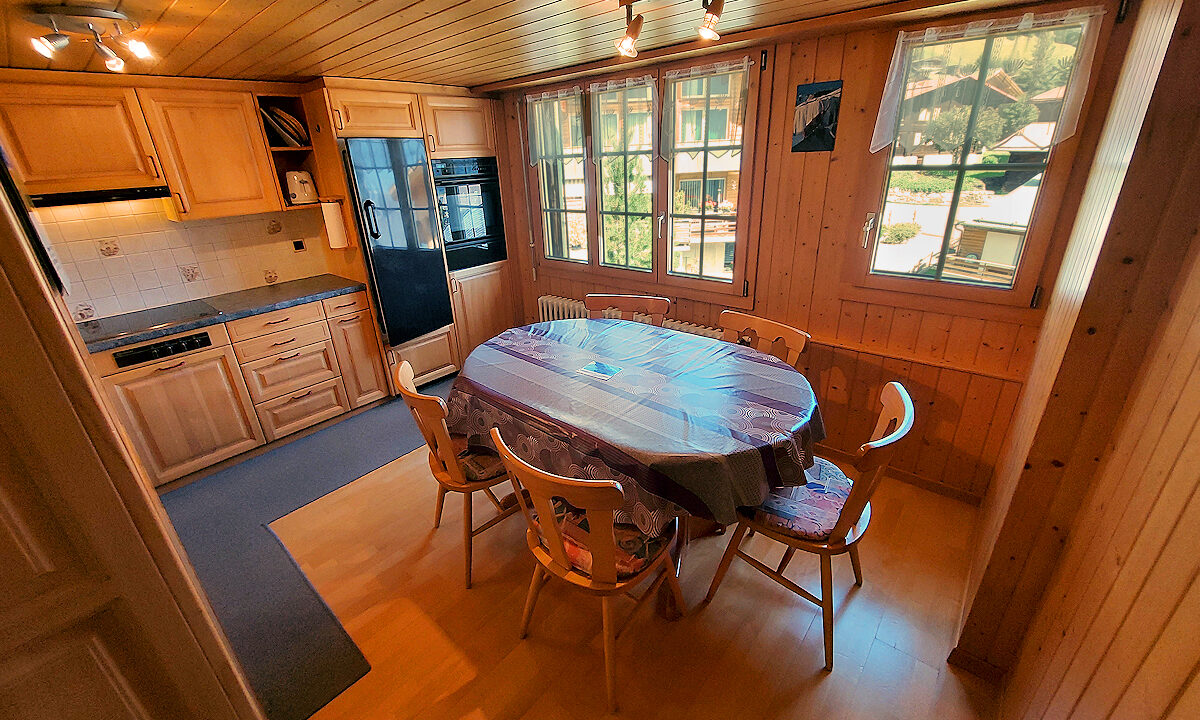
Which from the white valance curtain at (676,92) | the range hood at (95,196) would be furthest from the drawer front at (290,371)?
the white valance curtain at (676,92)

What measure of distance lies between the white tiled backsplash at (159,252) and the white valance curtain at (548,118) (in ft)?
5.45

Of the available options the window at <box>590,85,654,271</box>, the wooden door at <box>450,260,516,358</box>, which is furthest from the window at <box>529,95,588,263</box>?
the wooden door at <box>450,260,516,358</box>

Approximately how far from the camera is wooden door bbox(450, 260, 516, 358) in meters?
3.81

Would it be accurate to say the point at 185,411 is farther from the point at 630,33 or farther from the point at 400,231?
the point at 630,33

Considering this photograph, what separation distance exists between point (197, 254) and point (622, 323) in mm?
2706

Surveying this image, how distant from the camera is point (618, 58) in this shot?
2.76m

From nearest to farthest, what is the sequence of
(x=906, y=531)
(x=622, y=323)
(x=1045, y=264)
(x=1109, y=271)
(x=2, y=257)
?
(x=2, y=257) → (x=1109, y=271) → (x=1045, y=264) → (x=906, y=531) → (x=622, y=323)

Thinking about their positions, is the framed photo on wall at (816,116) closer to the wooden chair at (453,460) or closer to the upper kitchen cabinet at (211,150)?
the wooden chair at (453,460)

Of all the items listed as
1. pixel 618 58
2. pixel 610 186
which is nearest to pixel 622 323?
pixel 610 186

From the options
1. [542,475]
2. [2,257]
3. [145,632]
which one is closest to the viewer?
[2,257]

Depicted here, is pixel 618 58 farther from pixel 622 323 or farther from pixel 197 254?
pixel 197 254

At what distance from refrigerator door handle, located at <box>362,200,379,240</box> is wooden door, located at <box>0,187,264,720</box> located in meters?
2.75

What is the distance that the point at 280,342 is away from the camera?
2.93m

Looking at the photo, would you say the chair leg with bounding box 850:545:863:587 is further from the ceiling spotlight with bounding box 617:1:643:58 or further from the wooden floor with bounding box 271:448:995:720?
the ceiling spotlight with bounding box 617:1:643:58
